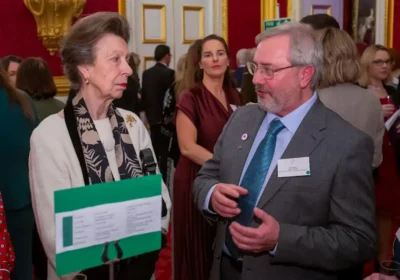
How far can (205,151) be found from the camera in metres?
3.28

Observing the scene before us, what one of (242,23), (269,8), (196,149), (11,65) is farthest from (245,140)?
(269,8)

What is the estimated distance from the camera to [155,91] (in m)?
6.39

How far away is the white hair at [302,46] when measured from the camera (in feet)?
6.43

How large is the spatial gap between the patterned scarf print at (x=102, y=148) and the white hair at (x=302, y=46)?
0.63 meters

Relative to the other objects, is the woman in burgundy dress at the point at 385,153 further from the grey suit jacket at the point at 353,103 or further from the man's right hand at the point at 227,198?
the man's right hand at the point at 227,198

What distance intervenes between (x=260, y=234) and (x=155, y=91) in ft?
15.6

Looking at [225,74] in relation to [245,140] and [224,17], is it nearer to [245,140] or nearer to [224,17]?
[245,140]

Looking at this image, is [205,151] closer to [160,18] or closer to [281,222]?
[281,222]

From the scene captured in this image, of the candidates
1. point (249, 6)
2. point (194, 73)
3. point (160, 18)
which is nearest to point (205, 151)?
point (194, 73)

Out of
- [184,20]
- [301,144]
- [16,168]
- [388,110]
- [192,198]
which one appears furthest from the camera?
[184,20]

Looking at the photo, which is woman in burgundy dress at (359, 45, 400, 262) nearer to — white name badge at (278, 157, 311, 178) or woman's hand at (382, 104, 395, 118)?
woman's hand at (382, 104, 395, 118)

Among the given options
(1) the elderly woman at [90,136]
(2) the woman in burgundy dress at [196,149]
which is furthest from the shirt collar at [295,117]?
(2) the woman in burgundy dress at [196,149]

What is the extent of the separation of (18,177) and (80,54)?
114cm

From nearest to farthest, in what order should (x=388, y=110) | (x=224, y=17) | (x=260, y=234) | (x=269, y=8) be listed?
1. (x=260, y=234)
2. (x=388, y=110)
3. (x=224, y=17)
4. (x=269, y=8)
